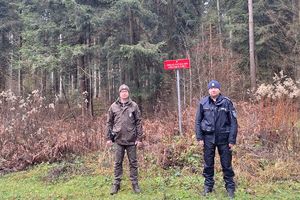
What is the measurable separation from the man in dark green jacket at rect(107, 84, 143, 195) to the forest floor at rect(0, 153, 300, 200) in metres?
0.34

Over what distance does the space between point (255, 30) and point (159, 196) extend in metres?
18.2

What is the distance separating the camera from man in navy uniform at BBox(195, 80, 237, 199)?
20.6 ft

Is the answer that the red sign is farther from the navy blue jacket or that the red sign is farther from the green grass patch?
the navy blue jacket

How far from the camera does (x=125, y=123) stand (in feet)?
Answer: 22.6

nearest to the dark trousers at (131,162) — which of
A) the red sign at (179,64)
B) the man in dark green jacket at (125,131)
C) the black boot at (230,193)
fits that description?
the man in dark green jacket at (125,131)

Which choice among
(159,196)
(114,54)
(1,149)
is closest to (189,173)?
(159,196)

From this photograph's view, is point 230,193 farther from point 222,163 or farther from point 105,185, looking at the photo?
point 105,185

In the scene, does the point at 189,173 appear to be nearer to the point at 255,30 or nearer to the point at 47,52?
the point at 47,52

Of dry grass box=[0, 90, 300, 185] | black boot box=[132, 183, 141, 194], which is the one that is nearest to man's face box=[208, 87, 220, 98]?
dry grass box=[0, 90, 300, 185]

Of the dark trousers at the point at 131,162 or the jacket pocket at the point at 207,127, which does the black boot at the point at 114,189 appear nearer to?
the dark trousers at the point at 131,162

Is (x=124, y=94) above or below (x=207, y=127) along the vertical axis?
above

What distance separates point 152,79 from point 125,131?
13155mm

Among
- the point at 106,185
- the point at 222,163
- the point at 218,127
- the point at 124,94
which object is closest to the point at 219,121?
the point at 218,127

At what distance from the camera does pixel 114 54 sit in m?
19.1
